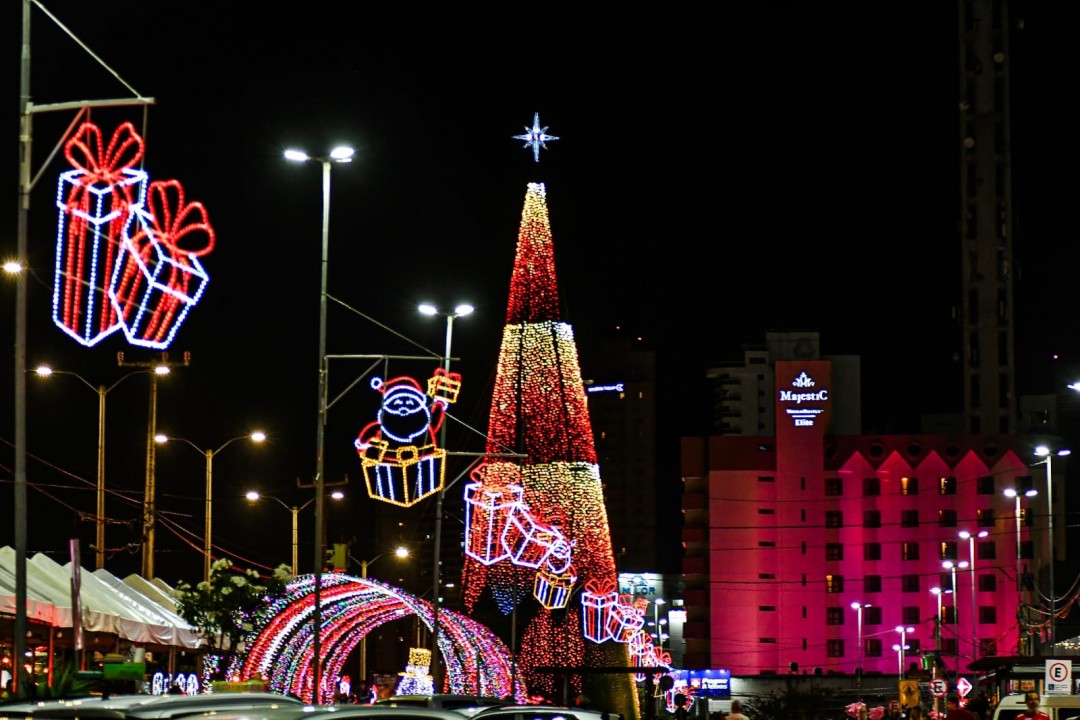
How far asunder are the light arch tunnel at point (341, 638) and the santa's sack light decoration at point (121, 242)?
16.5 metres

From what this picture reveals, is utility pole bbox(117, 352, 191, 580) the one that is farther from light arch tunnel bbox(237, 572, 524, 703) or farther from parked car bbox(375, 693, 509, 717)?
parked car bbox(375, 693, 509, 717)

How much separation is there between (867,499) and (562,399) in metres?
72.2

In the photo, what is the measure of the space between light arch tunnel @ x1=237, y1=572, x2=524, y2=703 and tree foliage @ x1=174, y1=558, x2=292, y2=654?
2198 mm

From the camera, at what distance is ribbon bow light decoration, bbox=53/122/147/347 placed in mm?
20188

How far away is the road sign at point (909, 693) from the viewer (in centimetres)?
3250

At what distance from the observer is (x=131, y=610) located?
3828 centimetres

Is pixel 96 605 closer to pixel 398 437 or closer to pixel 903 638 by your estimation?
pixel 398 437

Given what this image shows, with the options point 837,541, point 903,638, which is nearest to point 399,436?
point 903,638

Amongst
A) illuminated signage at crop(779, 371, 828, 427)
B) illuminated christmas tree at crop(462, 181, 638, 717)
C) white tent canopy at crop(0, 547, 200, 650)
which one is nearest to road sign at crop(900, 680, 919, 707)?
white tent canopy at crop(0, 547, 200, 650)

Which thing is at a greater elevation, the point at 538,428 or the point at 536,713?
the point at 538,428

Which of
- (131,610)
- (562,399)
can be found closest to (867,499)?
(562,399)

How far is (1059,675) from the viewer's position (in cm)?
2819

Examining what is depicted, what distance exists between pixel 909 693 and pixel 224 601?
20.5 m

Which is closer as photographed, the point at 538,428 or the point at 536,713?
the point at 536,713
